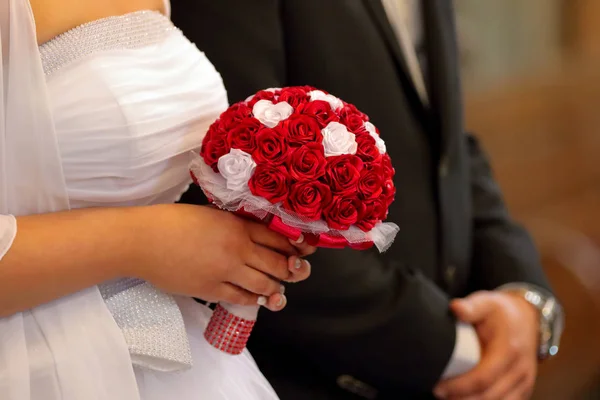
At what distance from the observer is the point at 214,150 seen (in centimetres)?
83

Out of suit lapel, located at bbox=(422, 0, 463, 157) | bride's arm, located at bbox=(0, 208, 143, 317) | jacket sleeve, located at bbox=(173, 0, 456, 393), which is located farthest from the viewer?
suit lapel, located at bbox=(422, 0, 463, 157)

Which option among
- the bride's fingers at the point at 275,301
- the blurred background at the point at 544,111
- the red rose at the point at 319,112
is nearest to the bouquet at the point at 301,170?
the red rose at the point at 319,112

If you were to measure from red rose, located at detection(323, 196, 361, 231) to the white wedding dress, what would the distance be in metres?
0.24

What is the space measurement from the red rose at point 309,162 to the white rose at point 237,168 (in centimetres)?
5

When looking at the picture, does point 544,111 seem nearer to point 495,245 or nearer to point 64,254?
point 495,245

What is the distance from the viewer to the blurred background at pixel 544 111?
2.91 meters

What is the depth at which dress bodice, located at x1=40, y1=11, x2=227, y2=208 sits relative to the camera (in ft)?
2.69

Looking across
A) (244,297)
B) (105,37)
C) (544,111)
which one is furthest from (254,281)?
(544,111)

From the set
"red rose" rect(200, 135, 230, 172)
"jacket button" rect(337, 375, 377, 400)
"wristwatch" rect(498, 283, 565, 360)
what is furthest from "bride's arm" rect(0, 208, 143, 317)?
"wristwatch" rect(498, 283, 565, 360)

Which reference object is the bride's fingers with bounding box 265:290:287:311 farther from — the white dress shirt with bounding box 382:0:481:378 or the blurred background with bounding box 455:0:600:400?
the blurred background with bounding box 455:0:600:400

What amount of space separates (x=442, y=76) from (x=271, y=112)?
0.69 metres

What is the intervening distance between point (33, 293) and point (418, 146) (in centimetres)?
84

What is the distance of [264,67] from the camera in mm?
1139

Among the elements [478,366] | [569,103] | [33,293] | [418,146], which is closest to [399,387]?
[478,366]
